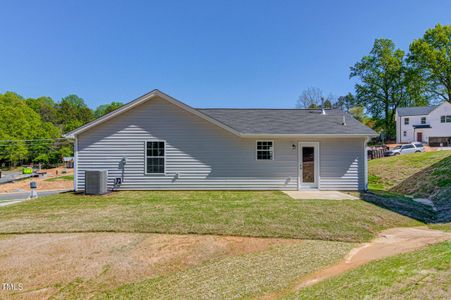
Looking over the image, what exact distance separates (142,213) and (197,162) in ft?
14.0

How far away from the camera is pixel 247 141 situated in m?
11.1

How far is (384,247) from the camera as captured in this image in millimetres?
4828

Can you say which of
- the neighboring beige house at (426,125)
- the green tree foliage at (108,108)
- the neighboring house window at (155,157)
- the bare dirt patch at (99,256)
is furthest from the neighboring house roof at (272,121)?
the green tree foliage at (108,108)

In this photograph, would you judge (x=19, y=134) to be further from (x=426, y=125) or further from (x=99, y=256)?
(x=426, y=125)

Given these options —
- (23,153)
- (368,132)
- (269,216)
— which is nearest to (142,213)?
(269,216)

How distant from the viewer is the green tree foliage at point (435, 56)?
38906 mm

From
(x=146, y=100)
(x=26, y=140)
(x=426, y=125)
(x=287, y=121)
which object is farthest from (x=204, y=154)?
(x=26, y=140)

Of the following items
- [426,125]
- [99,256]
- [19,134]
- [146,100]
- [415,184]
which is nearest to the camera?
[99,256]

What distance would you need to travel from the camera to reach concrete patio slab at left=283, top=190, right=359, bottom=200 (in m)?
9.37

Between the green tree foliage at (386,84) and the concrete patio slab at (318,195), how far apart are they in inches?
1671

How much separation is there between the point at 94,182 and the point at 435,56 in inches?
1957

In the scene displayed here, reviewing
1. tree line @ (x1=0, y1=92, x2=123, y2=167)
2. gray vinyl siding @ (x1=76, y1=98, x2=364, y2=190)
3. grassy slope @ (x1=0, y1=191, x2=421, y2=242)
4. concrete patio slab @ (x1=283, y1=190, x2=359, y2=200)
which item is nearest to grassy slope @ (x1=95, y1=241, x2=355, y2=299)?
grassy slope @ (x1=0, y1=191, x2=421, y2=242)

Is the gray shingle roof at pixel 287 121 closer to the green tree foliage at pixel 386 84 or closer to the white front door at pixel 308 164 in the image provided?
the white front door at pixel 308 164

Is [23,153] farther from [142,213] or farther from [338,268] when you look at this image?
[338,268]
